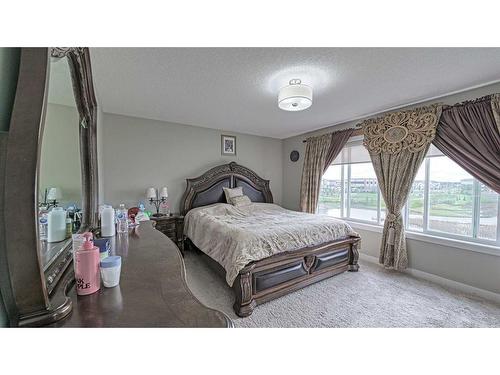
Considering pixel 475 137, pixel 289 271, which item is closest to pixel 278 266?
pixel 289 271

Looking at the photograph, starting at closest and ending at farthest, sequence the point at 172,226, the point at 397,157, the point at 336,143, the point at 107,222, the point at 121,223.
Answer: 1. the point at 107,222
2. the point at 121,223
3. the point at 397,157
4. the point at 172,226
5. the point at 336,143

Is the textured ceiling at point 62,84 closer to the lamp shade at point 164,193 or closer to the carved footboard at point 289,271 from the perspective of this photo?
the carved footboard at point 289,271

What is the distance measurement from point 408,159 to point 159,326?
342cm

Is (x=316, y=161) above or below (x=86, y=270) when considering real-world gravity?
above

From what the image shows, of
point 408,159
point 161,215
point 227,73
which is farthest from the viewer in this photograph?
point 161,215

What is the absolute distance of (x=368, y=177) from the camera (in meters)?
3.47

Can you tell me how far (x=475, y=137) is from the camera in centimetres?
229

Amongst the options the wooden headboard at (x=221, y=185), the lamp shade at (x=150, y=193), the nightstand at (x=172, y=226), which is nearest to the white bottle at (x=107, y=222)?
the nightstand at (x=172, y=226)

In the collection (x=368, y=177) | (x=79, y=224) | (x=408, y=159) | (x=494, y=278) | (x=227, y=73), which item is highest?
(x=227, y=73)

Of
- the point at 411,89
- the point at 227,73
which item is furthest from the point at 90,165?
the point at 411,89

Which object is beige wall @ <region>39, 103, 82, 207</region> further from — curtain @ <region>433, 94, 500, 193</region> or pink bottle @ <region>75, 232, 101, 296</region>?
curtain @ <region>433, 94, 500, 193</region>

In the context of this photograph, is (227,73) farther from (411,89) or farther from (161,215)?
(161,215)

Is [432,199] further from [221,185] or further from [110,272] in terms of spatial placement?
[110,272]

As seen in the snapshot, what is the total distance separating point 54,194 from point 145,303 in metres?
0.74
